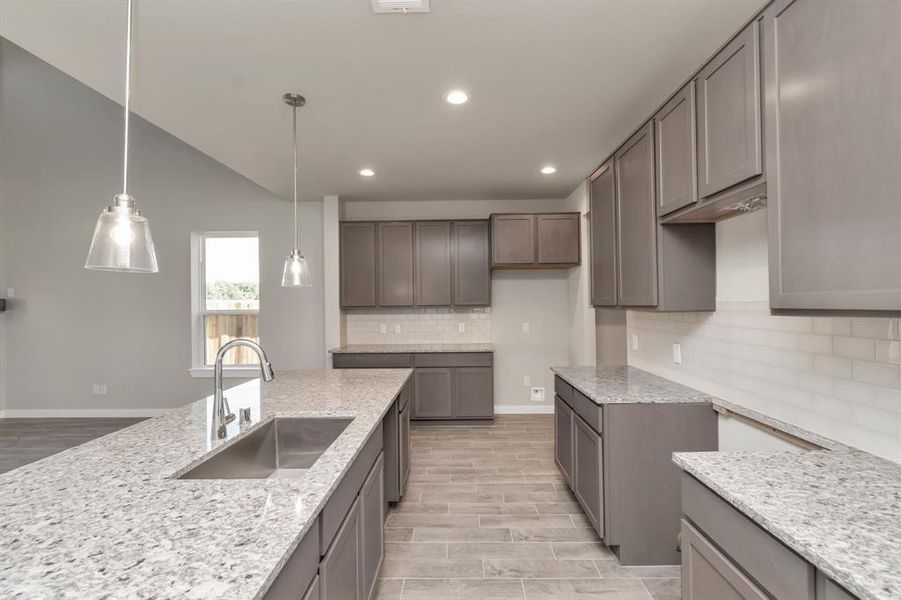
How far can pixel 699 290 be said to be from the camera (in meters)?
2.22

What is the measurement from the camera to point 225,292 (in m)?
5.27

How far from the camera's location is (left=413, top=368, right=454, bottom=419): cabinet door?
4.66m

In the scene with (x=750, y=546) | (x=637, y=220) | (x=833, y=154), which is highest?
Answer: (x=637, y=220)

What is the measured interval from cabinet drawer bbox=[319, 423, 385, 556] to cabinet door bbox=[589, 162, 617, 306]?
1865mm

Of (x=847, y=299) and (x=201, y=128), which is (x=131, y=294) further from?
(x=847, y=299)

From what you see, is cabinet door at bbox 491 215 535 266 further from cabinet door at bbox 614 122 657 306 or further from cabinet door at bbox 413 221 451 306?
cabinet door at bbox 614 122 657 306

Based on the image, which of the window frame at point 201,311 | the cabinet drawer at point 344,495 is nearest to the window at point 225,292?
the window frame at point 201,311

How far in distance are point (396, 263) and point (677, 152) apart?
3.45 m

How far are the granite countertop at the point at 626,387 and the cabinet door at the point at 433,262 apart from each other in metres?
2.14

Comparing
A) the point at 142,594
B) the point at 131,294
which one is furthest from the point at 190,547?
the point at 131,294

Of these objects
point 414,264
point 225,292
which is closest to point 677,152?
point 414,264

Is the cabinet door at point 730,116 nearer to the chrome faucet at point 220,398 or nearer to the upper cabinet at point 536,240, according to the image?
the chrome faucet at point 220,398

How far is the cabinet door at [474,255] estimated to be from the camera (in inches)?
194

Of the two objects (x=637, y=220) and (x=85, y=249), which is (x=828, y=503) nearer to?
(x=637, y=220)
